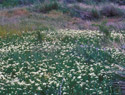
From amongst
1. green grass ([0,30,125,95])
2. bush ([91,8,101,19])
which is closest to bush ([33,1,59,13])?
bush ([91,8,101,19])

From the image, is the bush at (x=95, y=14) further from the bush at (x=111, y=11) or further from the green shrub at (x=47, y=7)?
the green shrub at (x=47, y=7)

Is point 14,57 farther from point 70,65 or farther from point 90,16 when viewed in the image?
point 90,16

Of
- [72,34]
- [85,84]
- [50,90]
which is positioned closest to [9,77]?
[50,90]

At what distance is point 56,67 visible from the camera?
7.77 m

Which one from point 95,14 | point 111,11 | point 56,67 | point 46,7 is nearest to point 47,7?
point 46,7

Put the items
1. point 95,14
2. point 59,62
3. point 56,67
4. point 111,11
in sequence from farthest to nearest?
point 111,11 → point 95,14 → point 59,62 → point 56,67

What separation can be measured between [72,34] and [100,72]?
5.10 metres

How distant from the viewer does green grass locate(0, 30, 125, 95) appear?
6.27 meters

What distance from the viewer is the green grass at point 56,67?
627cm

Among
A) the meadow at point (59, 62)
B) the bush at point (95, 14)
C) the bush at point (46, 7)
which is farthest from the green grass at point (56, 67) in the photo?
the bush at point (46, 7)

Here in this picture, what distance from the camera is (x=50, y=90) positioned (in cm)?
620

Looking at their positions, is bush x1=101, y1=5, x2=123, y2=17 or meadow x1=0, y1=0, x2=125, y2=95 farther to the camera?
bush x1=101, y1=5, x2=123, y2=17

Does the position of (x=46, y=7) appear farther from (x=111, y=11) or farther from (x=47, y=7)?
(x=111, y=11)

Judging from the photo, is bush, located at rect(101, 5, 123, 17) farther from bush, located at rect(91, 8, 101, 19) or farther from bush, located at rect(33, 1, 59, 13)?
bush, located at rect(33, 1, 59, 13)
